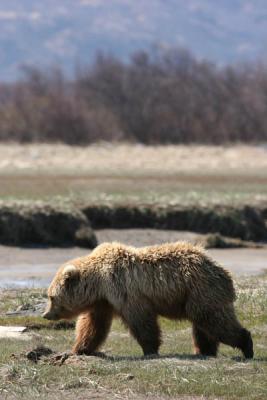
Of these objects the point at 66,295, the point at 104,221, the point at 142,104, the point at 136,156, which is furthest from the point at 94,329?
the point at 142,104

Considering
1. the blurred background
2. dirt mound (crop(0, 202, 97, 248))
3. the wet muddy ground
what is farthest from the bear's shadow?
dirt mound (crop(0, 202, 97, 248))

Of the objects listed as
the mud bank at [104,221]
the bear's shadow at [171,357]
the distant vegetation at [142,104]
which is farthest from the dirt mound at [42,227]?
the distant vegetation at [142,104]

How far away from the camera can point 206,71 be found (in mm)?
75125

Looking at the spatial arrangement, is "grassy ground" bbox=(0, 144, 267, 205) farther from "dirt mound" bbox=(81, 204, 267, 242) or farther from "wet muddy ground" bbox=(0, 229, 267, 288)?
"wet muddy ground" bbox=(0, 229, 267, 288)

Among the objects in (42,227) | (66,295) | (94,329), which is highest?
(42,227)

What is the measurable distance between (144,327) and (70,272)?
1.05m

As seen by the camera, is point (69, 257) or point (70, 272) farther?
point (69, 257)

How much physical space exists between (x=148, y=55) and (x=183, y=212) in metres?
56.9

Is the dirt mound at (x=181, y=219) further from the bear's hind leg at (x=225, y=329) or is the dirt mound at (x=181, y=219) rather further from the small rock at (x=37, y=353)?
the small rock at (x=37, y=353)

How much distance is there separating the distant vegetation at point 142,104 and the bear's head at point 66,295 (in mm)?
37965

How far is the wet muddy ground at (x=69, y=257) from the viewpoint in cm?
1970

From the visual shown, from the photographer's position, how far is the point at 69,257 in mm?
22734

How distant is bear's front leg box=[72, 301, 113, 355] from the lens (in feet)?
40.4

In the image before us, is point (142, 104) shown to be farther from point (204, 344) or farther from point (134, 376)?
point (134, 376)
